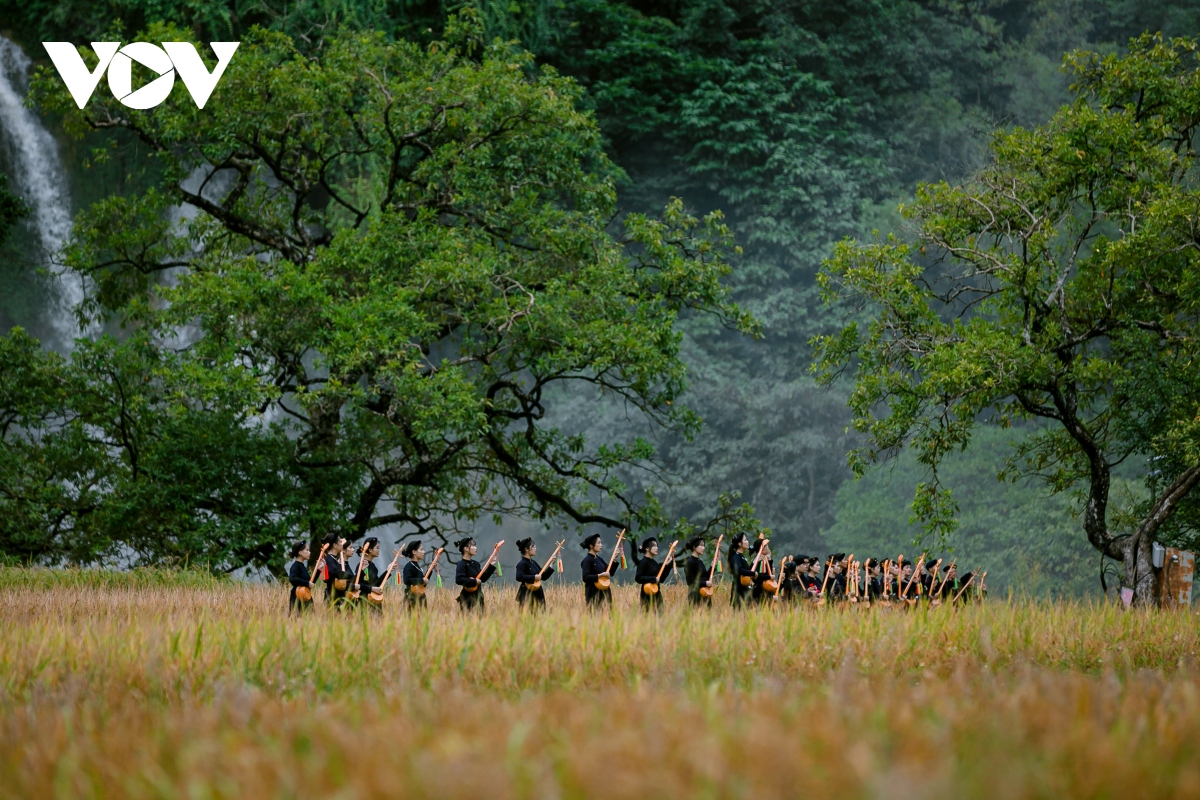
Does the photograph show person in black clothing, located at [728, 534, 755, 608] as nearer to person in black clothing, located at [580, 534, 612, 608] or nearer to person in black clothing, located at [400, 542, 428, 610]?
person in black clothing, located at [580, 534, 612, 608]

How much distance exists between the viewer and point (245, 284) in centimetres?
1858

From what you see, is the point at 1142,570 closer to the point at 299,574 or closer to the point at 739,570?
the point at 739,570

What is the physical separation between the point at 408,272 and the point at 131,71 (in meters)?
5.93

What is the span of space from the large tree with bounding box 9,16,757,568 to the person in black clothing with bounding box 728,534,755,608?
314cm

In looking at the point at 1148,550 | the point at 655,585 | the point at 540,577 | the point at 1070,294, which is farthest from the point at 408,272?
the point at 1148,550

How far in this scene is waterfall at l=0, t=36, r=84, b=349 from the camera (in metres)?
29.4

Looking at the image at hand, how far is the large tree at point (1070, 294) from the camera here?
55.6 ft

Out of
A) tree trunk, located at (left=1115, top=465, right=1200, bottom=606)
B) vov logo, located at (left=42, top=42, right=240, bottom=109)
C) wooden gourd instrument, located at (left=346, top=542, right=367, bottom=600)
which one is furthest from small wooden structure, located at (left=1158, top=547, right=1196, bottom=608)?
vov logo, located at (left=42, top=42, right=240, bottom=109)

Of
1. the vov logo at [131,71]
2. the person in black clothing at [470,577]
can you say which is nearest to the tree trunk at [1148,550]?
the person in black clothing at [470,577]

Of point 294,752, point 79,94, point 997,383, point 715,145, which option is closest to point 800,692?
point 294,752

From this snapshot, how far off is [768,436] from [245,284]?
2130 centimetres

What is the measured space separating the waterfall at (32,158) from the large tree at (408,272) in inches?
351

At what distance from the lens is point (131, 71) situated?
20.2 metres

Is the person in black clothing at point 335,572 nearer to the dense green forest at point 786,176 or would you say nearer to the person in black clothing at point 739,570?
the person in black clothing at point 739,570
